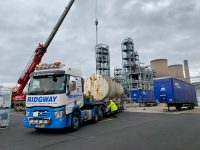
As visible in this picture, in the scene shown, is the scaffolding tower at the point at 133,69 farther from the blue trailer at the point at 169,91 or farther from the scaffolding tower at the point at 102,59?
the blue trailer at the point at 169,91

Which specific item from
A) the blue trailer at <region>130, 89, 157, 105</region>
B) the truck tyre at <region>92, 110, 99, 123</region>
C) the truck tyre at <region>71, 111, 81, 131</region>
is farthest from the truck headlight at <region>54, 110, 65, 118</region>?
the blue trailer at <region>130, 89, 157, 105</region>

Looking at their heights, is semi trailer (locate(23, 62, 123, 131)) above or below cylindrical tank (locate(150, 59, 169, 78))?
below

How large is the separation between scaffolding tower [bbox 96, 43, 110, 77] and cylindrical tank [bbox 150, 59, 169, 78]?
41.1ft

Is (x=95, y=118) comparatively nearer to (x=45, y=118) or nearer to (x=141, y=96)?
(x=45, y=118)

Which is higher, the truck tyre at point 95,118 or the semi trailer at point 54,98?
the semi trailer at point 54,98

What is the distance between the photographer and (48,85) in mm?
10320

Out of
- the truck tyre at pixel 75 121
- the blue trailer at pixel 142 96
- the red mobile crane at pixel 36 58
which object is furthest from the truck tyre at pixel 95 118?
the blue trailer at pixel 142 96

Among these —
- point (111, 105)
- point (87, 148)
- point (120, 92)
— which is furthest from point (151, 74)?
point (87, 148)

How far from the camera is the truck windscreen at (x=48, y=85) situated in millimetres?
10172

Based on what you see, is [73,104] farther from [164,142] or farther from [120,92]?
[120,92]

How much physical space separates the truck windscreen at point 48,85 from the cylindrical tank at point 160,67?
52.1 m

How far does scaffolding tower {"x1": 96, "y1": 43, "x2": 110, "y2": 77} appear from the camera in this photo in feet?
200

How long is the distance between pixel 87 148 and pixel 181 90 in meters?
21.4

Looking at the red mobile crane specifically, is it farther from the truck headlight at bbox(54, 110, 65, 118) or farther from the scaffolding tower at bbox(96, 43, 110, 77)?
the scaffolding tower at bbox(96, 43, 110, 77)
